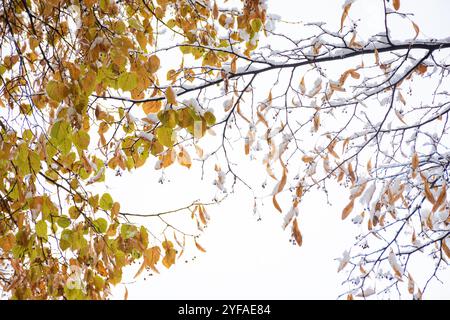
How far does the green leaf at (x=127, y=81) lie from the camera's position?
2.12 metres

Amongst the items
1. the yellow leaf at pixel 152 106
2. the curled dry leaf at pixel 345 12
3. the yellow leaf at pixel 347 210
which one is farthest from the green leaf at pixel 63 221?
the curled dry leaf at pixel 345 12

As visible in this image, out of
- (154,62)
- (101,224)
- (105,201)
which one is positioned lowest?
(101,224)

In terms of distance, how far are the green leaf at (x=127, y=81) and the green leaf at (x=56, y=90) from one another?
0.26 m

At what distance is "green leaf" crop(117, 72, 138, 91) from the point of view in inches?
83.5

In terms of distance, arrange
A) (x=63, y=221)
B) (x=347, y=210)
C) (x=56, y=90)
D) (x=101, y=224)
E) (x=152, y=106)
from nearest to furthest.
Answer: (x=56, y=90), (x=347, y=210), (x=63, y=221), (x=101, y=224), (x=152, y=106)

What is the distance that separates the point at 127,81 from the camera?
6.97ft

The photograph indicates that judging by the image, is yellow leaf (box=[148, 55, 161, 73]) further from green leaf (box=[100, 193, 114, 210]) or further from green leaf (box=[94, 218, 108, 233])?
green leaf (box=[94, 218, 108, 233])

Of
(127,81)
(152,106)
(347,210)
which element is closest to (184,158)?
(152,106)

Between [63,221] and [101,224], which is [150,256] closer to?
[101,224]

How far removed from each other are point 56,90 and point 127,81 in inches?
12.9

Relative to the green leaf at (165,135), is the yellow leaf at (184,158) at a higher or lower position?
higher

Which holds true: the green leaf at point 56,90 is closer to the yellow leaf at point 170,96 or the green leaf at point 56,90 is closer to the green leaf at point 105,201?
the yellow leaf at point 170,96

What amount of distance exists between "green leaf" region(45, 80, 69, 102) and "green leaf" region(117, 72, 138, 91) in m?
0.26

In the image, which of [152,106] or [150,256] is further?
[152,106]
